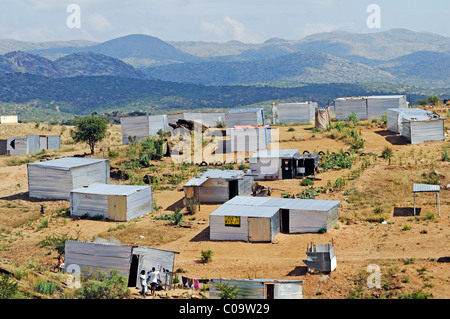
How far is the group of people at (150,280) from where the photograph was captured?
19.2 m

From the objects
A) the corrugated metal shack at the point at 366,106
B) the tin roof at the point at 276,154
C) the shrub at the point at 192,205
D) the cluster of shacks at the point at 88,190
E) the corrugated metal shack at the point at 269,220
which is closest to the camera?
the corrugated metal shack at the point at 269,220

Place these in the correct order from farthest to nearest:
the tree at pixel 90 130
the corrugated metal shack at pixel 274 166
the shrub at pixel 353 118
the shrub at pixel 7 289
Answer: the tree at pixel 90 130 → the shrub at pixel 353 118 → the corrugated metal shack at pixel 274 166 → the shrub at pixel 7 289

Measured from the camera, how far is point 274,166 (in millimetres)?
36688

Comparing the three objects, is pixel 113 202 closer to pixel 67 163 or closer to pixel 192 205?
pixel 192 205

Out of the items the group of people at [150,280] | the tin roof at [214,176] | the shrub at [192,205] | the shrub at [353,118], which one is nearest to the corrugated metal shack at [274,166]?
the tin roof at [214,176]

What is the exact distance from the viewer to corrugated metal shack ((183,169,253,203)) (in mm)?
32750

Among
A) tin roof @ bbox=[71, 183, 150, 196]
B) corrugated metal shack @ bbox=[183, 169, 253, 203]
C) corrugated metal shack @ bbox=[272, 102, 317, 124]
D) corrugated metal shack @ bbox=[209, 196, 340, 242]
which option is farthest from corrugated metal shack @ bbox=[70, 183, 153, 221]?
corrugated metal shack @ bbox=[272, 102, 317, 124]

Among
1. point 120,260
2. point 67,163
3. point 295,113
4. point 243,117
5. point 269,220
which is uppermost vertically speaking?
point 295,113

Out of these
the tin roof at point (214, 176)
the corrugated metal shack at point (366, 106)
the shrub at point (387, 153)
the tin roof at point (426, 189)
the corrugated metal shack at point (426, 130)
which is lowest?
the tin roof at point (426, 189)

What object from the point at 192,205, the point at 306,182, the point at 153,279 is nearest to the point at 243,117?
the point at 306,182

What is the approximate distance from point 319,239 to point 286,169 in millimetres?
11236

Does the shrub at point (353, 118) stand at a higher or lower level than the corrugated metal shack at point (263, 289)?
higher

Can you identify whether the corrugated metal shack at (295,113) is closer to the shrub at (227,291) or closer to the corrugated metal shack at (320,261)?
the corrugated metal shack at (320,261)

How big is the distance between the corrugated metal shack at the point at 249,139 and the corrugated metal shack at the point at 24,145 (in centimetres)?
2080
